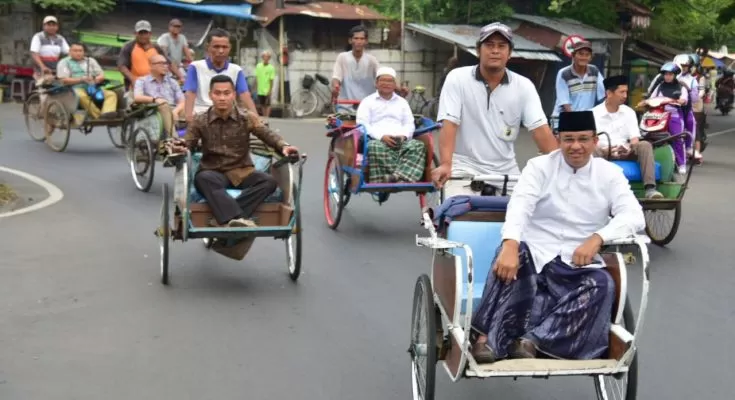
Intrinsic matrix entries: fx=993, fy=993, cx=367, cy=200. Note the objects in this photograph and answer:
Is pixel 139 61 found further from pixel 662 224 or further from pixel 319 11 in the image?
pixel 319 11

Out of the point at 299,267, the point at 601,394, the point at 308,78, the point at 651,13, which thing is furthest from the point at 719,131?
the point at 601,394

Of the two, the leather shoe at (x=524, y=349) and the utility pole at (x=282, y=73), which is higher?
the utility pole at (x=282, y=73)

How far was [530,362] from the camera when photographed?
169 inches

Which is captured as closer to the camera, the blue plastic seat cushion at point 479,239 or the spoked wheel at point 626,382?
the spoked wheel at point 626,382

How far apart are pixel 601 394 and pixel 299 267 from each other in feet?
10.7

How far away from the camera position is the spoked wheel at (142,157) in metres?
11.7

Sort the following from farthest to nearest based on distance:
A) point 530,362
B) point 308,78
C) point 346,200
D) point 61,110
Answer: point 308,78, point 61,110, point 346,200, point 530,362

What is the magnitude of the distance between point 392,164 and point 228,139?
2288 mm

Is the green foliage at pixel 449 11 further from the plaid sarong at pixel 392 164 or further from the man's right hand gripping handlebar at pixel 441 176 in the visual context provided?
the man's right hand gripping handlebar at pixel 441 176

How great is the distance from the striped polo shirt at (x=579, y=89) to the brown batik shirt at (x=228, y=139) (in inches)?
149

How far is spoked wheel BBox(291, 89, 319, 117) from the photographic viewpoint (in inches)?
1153

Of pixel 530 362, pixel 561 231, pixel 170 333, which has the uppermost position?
pixel 561 231

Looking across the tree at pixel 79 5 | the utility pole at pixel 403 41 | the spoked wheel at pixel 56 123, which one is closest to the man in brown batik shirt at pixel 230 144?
the spoked wheel at pixel 56 123

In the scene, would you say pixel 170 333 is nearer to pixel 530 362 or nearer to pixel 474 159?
pixel 474 159
